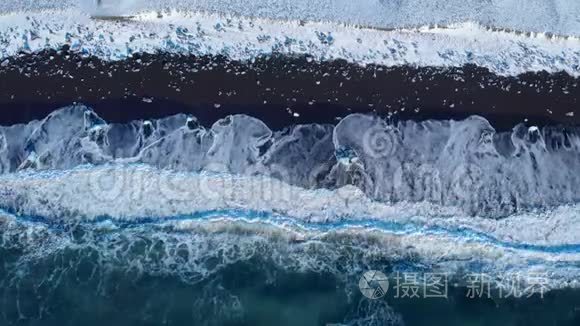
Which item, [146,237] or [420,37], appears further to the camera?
[420,37]

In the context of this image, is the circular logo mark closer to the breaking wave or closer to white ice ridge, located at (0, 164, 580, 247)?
white ice ridge, located at (0, 164, 580, 247)

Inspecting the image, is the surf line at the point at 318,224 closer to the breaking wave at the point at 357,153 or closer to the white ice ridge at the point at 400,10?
the breaking wave at the point at 357,153

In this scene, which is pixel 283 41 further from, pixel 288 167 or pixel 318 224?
pixel 318 224

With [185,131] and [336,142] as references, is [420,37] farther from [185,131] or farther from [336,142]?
[185,131]

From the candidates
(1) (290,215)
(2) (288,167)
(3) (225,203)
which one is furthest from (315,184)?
(3) (225,203)

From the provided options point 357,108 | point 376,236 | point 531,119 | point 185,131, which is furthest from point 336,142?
point 531,119
